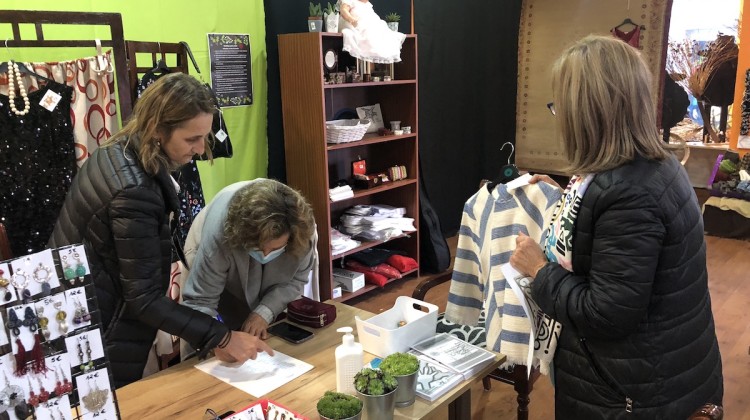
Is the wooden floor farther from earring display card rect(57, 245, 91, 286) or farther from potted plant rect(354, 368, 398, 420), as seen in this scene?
earring display card rect(57, 245, 91, 286)

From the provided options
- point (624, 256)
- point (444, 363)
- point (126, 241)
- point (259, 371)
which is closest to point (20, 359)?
point (126, 241)

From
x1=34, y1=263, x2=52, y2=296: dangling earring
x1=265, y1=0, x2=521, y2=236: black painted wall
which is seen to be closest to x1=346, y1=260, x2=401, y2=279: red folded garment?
x1=265, y1=0, x2=521, y2=236: black painted wall

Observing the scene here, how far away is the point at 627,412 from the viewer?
1439 millimetres

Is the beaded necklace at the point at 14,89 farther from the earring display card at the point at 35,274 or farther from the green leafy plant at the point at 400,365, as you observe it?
the green leafy plant at the point at 400,365

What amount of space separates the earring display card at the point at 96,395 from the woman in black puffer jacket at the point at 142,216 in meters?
0.48

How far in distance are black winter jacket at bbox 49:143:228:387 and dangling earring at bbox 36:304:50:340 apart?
0.48 metres

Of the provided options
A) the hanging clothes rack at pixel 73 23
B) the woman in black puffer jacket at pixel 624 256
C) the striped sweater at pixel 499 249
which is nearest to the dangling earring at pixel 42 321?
the woman in black puffer jacket at pixel 624 256

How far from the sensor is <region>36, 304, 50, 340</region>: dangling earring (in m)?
1.11

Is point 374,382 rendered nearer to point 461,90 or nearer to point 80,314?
point 80,314

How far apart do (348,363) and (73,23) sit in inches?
71.7

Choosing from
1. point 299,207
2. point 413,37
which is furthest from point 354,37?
point 299,207

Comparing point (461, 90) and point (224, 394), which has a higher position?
point (461, 90)

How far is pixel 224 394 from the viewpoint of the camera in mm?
1607

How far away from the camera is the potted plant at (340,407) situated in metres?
1.36
